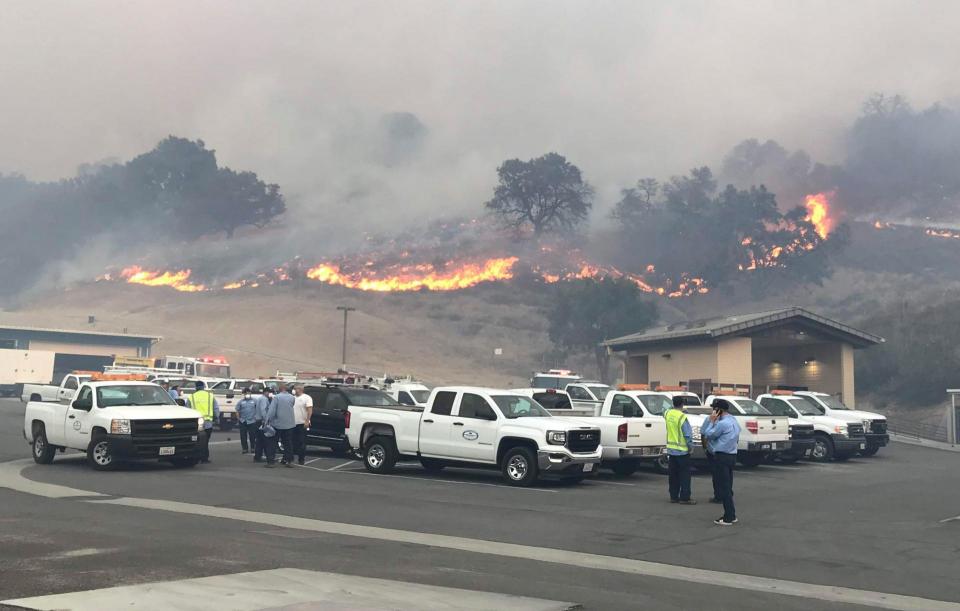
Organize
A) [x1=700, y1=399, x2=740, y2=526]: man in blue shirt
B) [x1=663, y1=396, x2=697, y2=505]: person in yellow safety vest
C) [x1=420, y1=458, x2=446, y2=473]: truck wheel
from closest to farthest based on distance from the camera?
[x1=700, y1=399, x2=740, y2=526]: man in blue shirt, [x1=663, y1=396, x2=697, y2=505]: person in yellow safety vest, [x1=420, y1=458, x2=446, y2=473]: truck wheel

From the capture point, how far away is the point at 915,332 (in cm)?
7419

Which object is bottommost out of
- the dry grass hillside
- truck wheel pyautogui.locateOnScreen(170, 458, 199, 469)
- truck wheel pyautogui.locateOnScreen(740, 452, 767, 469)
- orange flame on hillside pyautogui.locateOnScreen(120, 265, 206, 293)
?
truck wheel pyautogui.locateOnScreen(170, 458, 199, 469)

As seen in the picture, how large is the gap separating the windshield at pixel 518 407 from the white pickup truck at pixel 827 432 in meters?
10.9

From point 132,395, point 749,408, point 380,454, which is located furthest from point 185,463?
point 749,408

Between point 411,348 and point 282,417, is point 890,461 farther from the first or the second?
point 411,348

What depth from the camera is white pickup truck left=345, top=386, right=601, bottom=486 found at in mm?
17578

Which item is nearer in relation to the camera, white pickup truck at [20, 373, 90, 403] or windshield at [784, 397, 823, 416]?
windshield at [784, 397, 823, 416]

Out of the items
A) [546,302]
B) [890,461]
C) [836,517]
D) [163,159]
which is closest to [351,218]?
[163,159]

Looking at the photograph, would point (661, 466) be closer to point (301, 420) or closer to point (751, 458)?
point (751, 458)

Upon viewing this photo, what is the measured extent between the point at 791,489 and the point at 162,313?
345 ft

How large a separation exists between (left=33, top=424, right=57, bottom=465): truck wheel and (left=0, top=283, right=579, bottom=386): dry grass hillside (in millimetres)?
64291

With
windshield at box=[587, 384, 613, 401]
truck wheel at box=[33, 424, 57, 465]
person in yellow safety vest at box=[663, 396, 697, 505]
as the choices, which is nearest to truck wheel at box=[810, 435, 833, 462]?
windshield at box=[587, 384, 613, 401]

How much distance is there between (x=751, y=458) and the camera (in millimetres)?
23219

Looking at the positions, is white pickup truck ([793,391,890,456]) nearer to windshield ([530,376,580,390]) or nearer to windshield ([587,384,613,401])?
windshield ([587,384,613,401])
